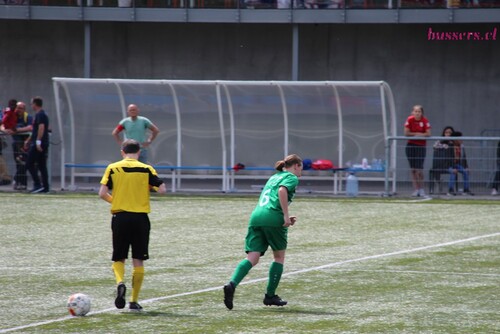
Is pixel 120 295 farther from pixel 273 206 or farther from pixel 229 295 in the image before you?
pixel 273 206

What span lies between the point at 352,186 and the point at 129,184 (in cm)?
1356

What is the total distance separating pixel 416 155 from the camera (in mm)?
22234

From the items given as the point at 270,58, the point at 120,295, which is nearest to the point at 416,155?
the point at 270,58

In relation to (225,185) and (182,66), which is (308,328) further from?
(182,66)

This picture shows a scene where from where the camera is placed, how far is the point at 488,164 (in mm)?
Result: 22156

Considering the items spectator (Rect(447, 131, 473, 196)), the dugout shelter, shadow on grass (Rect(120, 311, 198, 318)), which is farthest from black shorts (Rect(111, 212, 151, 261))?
the dugout shelter

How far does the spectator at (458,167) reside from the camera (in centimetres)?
2205

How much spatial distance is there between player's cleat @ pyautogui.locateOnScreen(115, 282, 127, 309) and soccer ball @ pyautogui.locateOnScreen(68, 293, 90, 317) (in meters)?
0.26

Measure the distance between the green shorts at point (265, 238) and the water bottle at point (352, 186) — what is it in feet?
42.6

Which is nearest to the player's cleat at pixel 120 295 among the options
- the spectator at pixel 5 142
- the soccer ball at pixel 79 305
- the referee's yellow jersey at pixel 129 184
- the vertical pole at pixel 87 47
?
the soccer ball at pixel 79 305

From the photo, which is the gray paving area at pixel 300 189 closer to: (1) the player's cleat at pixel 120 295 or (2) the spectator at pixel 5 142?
(2) the spectator at pixel 5 142

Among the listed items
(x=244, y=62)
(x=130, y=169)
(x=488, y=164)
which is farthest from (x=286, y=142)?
(x=130, y=169)

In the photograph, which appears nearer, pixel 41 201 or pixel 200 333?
pixel 200 333

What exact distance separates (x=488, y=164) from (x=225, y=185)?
5608 millimetres
